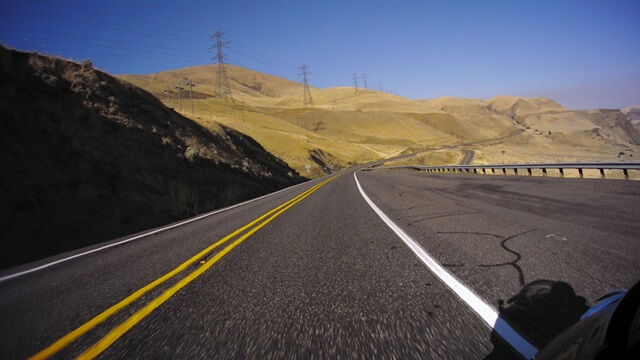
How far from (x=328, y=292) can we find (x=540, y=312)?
6.18ft

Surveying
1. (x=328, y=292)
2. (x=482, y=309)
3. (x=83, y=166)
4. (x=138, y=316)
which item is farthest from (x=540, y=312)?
(x=83, y=166)

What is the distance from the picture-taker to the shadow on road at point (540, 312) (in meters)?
2.34

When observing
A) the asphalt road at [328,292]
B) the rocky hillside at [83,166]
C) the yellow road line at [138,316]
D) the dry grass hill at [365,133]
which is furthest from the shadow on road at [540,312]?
the dry grass hill at [365,133]

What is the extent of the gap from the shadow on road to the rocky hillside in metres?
9.34

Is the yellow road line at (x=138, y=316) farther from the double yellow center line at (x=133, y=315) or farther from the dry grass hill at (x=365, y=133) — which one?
the dry grass hill at (x=365, y=133)

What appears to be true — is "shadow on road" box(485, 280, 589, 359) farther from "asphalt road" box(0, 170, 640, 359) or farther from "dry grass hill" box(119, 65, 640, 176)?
"dry grass hill" box(119, 65, 640, 176)

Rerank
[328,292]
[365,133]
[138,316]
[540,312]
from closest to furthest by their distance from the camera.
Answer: [540,312] → [138,316] → [328,292] → [365,133]

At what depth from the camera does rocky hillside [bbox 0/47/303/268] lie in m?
9.22

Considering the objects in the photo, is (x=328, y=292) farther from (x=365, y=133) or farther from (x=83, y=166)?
(x=365, y=133)

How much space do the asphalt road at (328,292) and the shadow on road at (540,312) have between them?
0.01 m

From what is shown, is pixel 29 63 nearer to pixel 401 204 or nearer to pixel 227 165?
pixel 227 165

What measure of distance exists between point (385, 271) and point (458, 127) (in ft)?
632

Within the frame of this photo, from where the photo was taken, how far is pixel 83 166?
1231 cm

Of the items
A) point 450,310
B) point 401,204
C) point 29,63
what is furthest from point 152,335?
point 29,63
